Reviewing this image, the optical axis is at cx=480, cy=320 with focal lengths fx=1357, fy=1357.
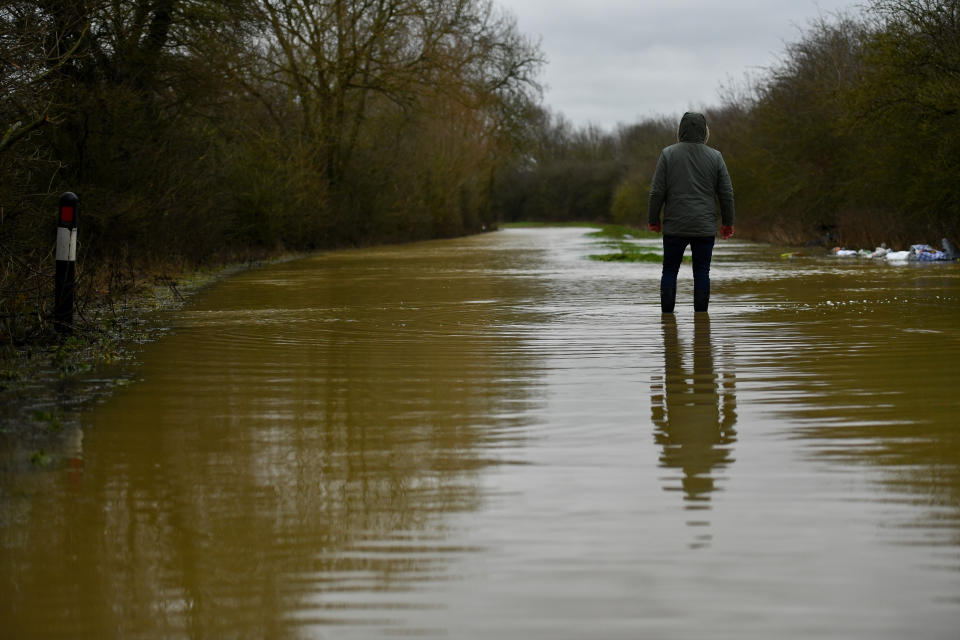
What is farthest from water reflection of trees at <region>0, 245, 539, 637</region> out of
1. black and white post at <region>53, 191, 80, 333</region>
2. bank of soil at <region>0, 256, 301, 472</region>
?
black and white post at <region>53, 191, 80, 333</region>

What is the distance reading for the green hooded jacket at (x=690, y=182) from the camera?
12.8 metres

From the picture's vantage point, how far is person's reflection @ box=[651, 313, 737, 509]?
514 centimetres

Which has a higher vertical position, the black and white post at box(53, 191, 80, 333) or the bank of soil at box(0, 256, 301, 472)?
the black and white post at box(53, 191, 80, 333)

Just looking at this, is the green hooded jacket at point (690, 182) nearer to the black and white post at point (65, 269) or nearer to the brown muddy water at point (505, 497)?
the brown muddy water at point (505, 497)

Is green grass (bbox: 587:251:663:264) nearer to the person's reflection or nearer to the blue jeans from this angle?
the blue jeans

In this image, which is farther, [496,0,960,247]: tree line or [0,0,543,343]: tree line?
[496,0,960,247]: tree line

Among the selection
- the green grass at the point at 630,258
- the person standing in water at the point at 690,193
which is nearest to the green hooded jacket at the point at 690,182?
the person standing in water at the point at 690,193

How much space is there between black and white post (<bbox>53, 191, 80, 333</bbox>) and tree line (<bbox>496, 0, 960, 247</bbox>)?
21.2m

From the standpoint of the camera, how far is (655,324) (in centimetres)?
1199

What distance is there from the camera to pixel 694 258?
13156 mm

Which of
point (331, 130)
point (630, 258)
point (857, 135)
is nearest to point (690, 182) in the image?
point (630, 258)

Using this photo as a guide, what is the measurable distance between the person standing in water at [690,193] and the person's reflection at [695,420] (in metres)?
3.30

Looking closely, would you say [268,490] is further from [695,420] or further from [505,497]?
[695,420]

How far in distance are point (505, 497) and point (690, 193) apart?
8.54 m
